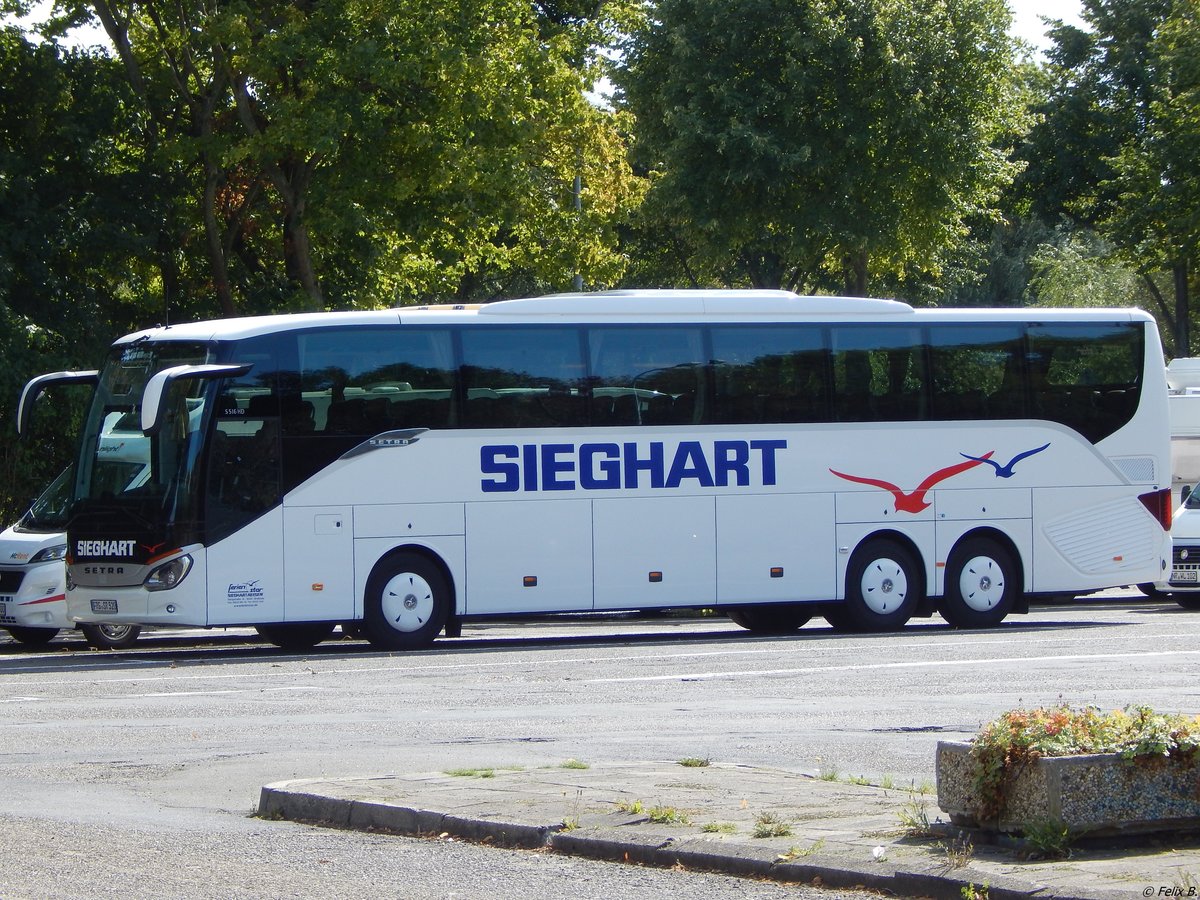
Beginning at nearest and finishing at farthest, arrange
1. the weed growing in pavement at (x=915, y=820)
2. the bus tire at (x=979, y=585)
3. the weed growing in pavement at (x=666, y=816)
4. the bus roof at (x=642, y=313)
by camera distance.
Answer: the weed growing in pavement at (x=915, y=820)
the weed growing in pavement at (x=666, y=816)
the bus roof at (x=642, y=313)
the bus tire at (x=979, y=585)

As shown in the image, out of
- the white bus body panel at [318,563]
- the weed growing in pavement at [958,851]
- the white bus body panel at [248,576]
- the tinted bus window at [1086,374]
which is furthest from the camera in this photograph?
the tinted bus window at [1086,374]

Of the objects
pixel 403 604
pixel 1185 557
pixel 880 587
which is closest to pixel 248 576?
pixel 403 604

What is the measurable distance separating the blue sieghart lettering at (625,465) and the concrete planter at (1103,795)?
40.8ft

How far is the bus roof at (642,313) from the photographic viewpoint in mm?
18266

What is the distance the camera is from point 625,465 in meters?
19.5

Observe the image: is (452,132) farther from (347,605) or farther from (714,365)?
(347,605)

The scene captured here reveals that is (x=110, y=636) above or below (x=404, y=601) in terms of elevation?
below

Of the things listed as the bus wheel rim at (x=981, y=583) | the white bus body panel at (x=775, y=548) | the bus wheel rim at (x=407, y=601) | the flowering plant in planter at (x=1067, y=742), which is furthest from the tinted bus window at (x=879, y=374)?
the flowering plant in planter at (x=1067, y=742)

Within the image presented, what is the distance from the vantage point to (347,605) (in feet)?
60.2

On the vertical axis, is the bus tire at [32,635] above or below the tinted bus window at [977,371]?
below

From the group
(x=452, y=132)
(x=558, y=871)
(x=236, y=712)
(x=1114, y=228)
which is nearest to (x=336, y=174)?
(x=452, y=132)

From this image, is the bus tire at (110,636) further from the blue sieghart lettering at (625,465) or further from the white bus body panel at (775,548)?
the white bus body panel at (775,548)

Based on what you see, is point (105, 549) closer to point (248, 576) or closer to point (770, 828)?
point (248, 576)

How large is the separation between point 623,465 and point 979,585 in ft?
15.5
